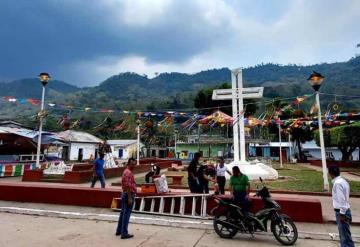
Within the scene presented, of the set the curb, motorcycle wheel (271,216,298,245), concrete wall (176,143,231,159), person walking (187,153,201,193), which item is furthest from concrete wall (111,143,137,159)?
motorcycle wheel (271,216,298,245)

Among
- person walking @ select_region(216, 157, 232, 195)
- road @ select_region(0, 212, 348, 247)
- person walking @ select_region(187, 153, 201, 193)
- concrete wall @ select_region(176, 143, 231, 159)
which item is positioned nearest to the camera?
road @ select_region(0, 212, 348, 247)

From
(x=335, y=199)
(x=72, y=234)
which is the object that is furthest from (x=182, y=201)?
(x=335, y=199)

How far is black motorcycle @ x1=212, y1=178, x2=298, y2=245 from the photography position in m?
6.14

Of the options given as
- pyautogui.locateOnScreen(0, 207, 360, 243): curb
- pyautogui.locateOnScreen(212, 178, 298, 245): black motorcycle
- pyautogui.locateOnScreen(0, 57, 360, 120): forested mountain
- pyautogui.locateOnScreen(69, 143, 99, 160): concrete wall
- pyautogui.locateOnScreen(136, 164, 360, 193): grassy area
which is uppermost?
pyautogui.locateOnScreen(0, 57, 360, 120): forested mountain

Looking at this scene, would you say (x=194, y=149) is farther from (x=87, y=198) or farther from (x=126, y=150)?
(x=87, y=198)

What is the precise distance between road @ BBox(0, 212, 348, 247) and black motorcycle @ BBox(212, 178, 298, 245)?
0.66 feet

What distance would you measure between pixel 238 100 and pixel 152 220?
12.0 meters

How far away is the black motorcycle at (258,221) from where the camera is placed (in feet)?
20.2

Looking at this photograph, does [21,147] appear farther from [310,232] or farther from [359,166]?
[359,166]

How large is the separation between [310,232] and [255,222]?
157cm

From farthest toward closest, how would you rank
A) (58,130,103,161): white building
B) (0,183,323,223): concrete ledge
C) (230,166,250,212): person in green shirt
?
(58,130,103,161): white building
(0,183,323,223): concrete ledge
(230,166,250,212): person in green shirt

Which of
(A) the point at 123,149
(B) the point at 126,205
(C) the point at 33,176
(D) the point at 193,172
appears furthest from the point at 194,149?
(B) the point at 126,205

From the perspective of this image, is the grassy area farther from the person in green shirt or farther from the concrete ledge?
the person in green shirt

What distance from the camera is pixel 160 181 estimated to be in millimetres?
9336
